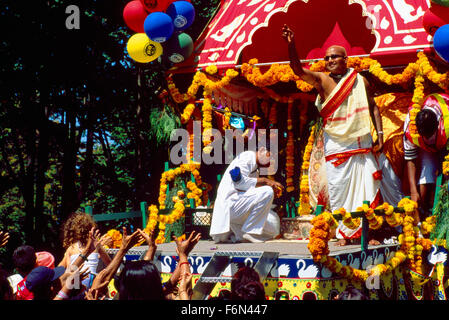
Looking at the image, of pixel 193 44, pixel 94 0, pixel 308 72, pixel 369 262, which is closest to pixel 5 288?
pixel 369 262

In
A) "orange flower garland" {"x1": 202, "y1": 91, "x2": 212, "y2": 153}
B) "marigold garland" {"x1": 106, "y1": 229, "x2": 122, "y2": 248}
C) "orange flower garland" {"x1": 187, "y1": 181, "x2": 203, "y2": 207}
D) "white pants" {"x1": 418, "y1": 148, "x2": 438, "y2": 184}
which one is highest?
"orange flower garland" {"x1": 202, "y1": 91, "x2": 212, "y2": 153}

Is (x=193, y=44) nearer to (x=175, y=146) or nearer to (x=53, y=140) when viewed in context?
(x=175, y=146)

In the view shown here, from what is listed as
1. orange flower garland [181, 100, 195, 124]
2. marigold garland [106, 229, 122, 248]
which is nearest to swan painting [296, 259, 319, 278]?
marigold garland [106, 229, 122, 248]

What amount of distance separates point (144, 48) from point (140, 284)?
521cm

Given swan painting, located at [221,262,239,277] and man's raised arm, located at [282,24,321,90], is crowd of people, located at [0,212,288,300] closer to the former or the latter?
swan painting, located at [221,262,239,277]

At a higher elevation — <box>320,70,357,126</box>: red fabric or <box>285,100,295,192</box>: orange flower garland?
<box>320,70,357,126</box>: red fabric

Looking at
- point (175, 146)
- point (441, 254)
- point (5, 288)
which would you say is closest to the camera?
point (5, 288)

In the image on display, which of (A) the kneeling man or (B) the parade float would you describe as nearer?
(B) the parade float

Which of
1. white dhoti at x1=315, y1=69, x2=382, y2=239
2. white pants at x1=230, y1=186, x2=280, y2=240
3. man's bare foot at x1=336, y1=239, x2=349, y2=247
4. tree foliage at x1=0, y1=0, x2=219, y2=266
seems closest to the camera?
man's bare foot at x1=336, y1=239, x2=349, y2=247

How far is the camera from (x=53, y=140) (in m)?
13.7

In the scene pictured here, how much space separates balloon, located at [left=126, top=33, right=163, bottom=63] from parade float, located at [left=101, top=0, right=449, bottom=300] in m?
0.01

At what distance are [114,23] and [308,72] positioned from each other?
23.7ft

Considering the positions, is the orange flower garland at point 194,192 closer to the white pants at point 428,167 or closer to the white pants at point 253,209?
the white pants at point 253,209

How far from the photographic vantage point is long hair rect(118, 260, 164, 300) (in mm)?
3561
